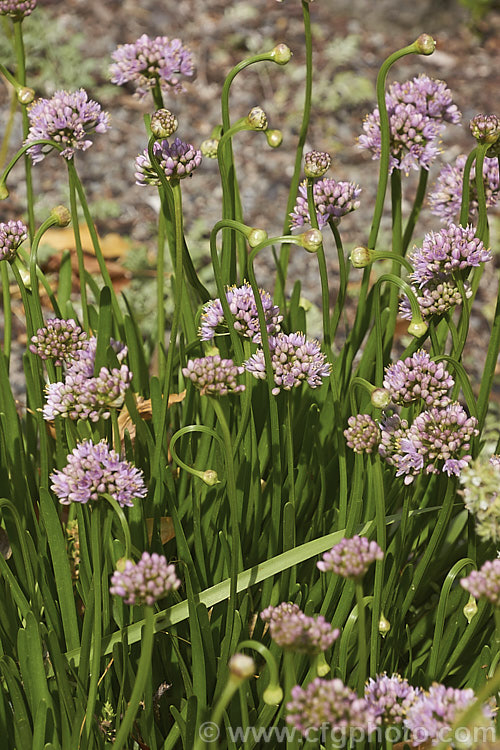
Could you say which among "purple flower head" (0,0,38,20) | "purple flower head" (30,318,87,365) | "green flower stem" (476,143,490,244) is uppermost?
"purple flower head" (0,0,38,20)

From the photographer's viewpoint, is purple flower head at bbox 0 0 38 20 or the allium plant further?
purple flower head at bbox 0 0 38 20

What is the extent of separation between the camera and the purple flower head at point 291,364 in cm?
161

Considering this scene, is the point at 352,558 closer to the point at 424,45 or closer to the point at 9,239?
the point at 9,239

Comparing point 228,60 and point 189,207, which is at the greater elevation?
point 228,60

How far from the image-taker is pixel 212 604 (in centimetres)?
165

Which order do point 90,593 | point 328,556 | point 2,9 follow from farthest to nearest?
point 2,9 < point 90,593 < point 328,556

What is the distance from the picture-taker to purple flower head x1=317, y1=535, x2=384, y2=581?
1202mm

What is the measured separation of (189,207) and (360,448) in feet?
10.1

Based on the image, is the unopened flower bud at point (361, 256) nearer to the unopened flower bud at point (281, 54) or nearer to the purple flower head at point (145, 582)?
the unopened flower bud at point (281, 54)

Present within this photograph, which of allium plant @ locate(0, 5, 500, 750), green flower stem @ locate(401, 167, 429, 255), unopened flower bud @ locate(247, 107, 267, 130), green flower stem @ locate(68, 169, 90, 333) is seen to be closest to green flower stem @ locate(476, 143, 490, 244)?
allium plant @ locate(0, 5, 500, 750)

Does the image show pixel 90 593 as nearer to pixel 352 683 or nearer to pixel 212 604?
pixel 212 604

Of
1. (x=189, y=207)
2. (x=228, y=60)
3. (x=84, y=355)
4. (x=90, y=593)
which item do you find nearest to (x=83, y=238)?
(x=189, y=207)

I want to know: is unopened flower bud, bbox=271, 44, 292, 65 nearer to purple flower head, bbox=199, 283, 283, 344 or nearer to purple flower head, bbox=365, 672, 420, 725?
purple flower head, bbox=199, 283, 283, 344

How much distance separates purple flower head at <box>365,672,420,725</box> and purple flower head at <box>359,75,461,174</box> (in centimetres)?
120
